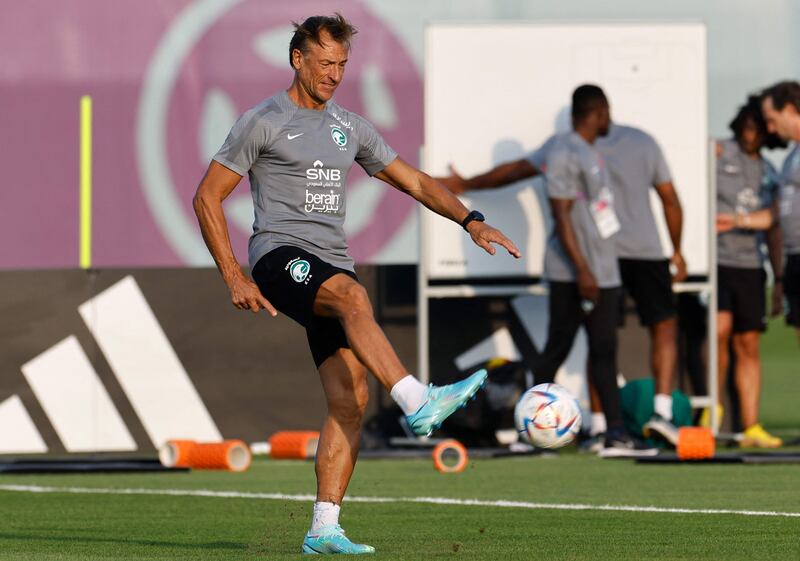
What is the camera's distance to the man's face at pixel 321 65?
6.08 meters

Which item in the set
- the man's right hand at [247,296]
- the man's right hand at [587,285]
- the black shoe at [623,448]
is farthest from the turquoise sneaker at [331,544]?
the man's right hand at [587,285]

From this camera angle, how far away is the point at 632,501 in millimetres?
7914

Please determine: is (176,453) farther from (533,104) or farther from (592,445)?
(533,104)

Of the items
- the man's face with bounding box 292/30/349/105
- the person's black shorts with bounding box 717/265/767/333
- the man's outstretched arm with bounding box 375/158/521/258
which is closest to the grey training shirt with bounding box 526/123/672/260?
the person's black shorts with bounding box 717/265/767/333

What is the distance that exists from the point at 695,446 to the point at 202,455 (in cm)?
285

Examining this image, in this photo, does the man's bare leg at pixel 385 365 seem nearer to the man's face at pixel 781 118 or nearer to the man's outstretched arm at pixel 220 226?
the man's outstretched arm at pixel 220 226

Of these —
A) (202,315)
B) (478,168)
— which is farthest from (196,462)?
(478,168)

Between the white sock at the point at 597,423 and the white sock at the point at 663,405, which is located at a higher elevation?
the white sock at the point at 663,405

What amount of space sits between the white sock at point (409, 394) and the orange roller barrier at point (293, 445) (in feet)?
18.8

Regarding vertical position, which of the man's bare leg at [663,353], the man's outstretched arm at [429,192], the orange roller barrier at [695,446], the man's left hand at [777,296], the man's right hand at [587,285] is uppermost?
the man's outstretched arm at [429,192]

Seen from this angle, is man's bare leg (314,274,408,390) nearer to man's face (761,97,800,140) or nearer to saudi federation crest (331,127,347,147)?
saudi federation crest (331,127,347,147)

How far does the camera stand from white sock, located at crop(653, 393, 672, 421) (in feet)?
39.1

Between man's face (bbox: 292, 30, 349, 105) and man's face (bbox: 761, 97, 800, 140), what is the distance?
6262mm

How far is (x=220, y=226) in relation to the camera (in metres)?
6.03
